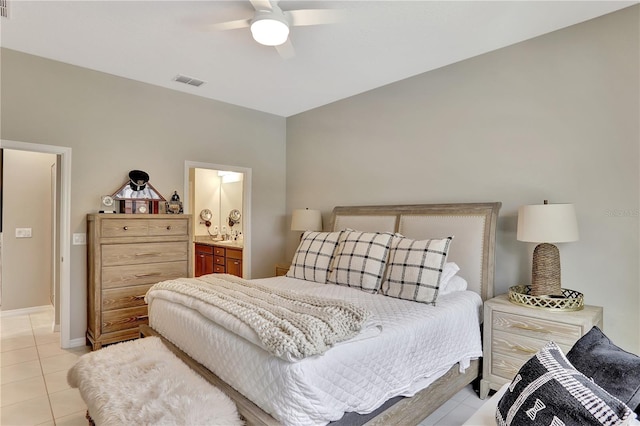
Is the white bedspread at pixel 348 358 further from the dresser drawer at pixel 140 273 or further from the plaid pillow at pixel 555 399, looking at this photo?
the dresser drawer at pixel 140 273

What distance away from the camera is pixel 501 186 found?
2.96 metres

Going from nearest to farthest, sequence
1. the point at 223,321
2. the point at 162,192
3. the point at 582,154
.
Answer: the point at 223,321, the point at 582,154, the point at 162,192

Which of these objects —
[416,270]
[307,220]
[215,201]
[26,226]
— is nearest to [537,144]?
[416,270]

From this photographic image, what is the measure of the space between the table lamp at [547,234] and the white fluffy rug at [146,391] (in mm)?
2163

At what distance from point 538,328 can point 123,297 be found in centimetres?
355

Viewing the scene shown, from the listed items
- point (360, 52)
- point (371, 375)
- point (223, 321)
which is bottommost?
point (371, 375)

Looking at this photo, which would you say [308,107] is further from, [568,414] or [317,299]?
[568,414]

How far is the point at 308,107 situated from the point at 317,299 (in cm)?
317

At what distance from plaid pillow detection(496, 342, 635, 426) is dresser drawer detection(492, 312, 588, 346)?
1.15m

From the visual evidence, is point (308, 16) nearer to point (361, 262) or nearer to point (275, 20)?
point (275, 20)

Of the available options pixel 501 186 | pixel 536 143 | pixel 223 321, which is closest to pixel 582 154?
pixel 536 143

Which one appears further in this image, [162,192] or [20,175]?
[20,175]

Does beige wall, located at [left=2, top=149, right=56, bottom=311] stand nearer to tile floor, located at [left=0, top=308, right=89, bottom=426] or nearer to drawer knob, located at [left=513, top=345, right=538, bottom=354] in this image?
tile floor, located at [left=0, top=308, right=89, bottom=426]

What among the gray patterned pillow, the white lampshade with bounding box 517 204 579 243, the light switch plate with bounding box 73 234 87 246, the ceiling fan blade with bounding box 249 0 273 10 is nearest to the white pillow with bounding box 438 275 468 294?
the white lampshade with bounding box 517 204 579 243
